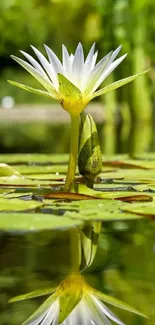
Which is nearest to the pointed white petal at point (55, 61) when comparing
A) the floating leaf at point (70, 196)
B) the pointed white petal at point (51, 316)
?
the floating leaf at point (70, 196)

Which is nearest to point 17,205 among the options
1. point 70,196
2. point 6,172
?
point 70,196

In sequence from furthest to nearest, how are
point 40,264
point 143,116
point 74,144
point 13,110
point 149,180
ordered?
1. point 13,110
2. point 143,116
3. point 149,180
4. point 74,144
5. point 40,264

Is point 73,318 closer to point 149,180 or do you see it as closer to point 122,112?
point 149,180

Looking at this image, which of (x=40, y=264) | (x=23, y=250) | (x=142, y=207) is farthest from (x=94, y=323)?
(x=142, y=207)

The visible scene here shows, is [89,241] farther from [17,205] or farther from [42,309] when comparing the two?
→ [42,309]

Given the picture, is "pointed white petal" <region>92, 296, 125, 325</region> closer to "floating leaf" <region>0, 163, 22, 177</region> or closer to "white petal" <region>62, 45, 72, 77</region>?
"white petal" <region>62, 45, 72, 77</region>

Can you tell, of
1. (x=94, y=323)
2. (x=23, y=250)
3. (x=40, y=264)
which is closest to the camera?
(x=94, y=323)

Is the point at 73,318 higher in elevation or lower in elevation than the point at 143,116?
lower
